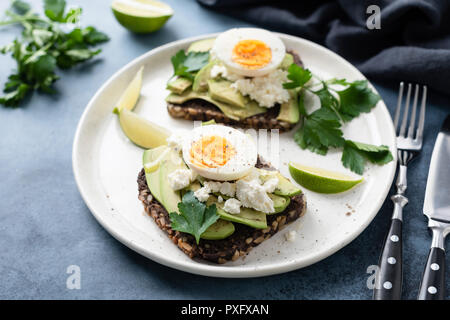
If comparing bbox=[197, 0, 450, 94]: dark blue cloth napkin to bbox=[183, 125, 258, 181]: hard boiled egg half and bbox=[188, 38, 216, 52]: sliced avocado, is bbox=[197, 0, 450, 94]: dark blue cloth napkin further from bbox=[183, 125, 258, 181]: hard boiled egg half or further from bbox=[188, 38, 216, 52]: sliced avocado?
bbox=[183, 125, 258, 181]: hard boiled egg half

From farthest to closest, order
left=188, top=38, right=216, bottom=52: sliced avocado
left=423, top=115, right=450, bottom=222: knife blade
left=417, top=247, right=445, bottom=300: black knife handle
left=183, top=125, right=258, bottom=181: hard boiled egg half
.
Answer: left=188, top=38, right=216, bottom=52: sliced avocado < left=423, top=115, right=450, bottom=222: knife blade < left=183, top=125, right=258, bottom=181: hard boiled egg half < left=417, top=247, right=445, bottom=300: black knife handle

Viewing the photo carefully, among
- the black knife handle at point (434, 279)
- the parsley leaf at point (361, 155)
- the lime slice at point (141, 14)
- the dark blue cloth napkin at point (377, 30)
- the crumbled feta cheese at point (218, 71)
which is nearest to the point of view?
the black knife handle at point (434, 279)

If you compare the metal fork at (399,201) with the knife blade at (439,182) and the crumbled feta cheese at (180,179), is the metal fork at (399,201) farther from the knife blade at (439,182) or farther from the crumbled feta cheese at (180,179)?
the crumbled feta cheese at (180,179)

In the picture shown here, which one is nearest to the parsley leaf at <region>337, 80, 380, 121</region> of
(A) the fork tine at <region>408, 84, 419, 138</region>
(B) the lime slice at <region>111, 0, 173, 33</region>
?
(A) the fork tine at <region>408, 84, 419, 138</region>

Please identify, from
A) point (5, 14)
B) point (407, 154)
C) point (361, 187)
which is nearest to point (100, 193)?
point (361, 187)

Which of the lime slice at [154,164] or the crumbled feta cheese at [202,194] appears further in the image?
the lime slice at [154,164]

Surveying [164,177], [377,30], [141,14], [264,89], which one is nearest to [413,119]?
[377,30]

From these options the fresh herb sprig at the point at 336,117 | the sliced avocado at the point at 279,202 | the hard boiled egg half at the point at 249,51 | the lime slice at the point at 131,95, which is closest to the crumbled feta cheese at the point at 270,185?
the sliced avocado at the point at 279,202
